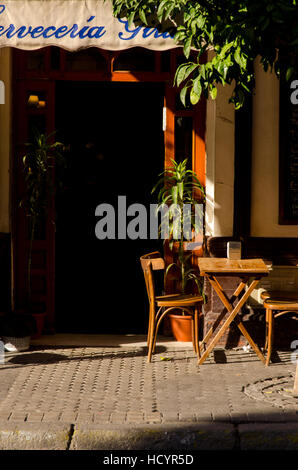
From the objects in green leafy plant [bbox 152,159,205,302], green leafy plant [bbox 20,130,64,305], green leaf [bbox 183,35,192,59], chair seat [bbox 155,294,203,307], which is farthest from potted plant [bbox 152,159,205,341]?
green leaf [bbox 183,35,192,59]

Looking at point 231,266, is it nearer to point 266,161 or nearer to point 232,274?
point 232,274

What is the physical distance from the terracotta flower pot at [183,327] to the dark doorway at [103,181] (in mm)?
1689

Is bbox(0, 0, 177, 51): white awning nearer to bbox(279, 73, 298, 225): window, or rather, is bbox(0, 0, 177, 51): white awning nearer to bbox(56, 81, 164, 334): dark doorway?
bbox(279, 73, 298, 225): window

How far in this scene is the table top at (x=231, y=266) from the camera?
7.82 meters

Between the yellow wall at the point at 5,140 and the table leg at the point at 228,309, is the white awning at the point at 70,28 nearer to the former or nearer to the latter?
the yellow wall at the point at 5,140

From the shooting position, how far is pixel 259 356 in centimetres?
804

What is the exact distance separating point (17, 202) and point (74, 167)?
1.94m

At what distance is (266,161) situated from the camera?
8.80m

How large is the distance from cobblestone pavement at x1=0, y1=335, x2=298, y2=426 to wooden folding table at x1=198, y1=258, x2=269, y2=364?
26cm

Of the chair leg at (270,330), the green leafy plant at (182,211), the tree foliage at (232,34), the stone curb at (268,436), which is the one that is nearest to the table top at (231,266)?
the chair leg at (270,330)

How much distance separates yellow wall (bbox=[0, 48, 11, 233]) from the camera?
9164mm

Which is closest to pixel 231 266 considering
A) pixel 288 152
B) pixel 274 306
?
pixel 274 306
